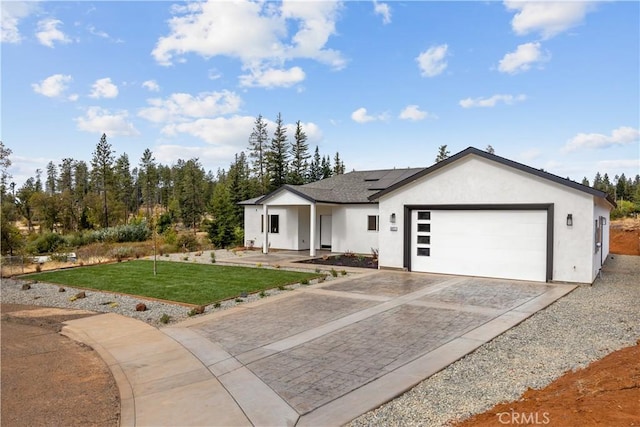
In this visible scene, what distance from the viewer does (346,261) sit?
17.5 m

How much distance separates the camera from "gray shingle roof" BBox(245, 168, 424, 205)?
789 inches

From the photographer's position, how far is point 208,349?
6348mm

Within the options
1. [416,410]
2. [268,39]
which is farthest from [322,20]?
[416,410]

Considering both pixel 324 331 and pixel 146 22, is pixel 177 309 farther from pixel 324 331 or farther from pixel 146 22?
pixel 146 22

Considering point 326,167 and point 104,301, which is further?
point 326,167

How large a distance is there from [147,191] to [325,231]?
141ft

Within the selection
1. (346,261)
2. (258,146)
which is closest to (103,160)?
(258,146)

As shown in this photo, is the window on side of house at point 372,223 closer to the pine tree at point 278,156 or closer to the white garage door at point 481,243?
the white garage door at point 481,243

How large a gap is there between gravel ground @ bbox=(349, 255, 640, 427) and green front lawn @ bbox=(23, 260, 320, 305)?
651cm

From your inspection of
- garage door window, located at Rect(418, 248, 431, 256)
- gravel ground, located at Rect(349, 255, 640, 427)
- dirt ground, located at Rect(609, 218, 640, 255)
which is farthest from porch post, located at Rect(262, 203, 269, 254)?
dirt ground, located at Rect(609, 218, 640, 255)

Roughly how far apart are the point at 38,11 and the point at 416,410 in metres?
14.1

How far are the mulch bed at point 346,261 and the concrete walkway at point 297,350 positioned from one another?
5.49 metres

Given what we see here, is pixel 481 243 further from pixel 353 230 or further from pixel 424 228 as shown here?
pixel 353 230

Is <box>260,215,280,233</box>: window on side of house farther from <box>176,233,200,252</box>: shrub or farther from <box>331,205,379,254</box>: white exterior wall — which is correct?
<box>176,233,200,252</box>: shrub
